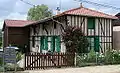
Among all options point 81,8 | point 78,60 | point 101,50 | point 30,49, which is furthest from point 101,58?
point 30,49

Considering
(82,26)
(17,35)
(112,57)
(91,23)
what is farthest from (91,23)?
(17,35)

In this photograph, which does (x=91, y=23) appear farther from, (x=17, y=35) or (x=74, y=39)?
(x=17, y=35)

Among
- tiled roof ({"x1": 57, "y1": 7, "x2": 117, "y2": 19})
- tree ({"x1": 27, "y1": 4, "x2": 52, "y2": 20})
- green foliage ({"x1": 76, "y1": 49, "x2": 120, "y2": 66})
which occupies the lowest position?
green foliage ({"x1": 76, "y1": 49, "x2": 120, "y2": 66})

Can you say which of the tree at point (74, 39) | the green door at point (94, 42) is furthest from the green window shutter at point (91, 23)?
the tree at point (74, 39)

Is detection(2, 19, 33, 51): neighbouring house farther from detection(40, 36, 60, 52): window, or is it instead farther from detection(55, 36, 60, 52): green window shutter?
detection(55, 36, 60, 52): green window shutter

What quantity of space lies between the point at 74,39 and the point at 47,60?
5.11m

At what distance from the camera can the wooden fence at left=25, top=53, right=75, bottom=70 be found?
53.7ft

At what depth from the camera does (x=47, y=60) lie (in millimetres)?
17078

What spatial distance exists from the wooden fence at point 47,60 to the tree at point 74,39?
3.66m

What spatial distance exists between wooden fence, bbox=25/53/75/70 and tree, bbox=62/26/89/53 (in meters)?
3.66

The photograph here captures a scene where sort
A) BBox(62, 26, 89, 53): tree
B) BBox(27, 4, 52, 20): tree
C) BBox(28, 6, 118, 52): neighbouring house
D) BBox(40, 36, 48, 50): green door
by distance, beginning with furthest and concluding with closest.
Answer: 1. BBox(27, 4, 52, 20): tree
2. BBox(40, 36, 48, 50): green door
3. BBox(28, 6, 118, 52): neighbouring house
4. BBox(62, 26, 89, 53): tree

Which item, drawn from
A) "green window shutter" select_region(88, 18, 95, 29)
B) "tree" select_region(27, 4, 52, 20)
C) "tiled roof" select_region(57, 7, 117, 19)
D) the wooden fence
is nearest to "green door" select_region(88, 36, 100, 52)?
"green window shutter" select_region(88, 18, 95, 29)

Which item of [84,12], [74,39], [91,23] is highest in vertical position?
[84,12]

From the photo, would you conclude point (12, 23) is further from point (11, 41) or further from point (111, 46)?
point (111, 46)
